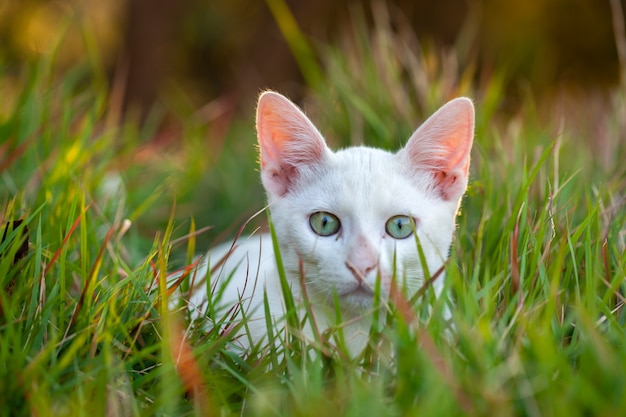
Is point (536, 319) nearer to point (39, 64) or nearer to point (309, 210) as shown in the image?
point (309, 210)

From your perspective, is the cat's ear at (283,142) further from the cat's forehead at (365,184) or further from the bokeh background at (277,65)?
the bokeh background at (277,65)

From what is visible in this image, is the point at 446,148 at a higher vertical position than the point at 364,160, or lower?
lower

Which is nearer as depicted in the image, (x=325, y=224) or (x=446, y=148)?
(x=325, y=224)

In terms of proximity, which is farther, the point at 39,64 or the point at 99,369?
the point at 39,64

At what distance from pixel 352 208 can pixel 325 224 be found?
0.33ft

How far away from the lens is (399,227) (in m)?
1.72

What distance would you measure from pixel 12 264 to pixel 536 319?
127cm

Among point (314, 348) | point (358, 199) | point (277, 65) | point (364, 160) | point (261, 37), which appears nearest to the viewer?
point (314, 348)

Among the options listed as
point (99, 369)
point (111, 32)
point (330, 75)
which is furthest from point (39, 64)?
point (111, 32)

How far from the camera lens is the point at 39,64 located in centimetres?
291

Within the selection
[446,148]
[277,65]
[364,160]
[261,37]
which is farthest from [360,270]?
[261,37]

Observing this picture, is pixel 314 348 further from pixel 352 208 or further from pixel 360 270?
pixel 352 208

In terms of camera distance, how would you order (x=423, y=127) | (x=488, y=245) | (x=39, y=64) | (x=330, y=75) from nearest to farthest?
(x=423, y=127) → (x=488, y=245) → (x=39, y=64) → (x=330, y=75)

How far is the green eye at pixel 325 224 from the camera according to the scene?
1.73 metres
